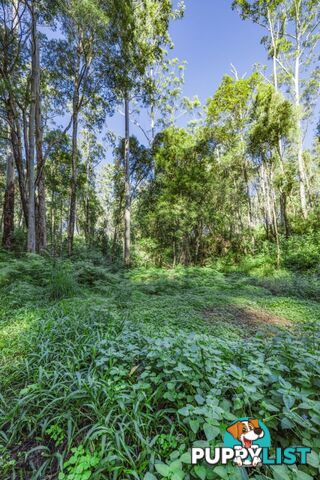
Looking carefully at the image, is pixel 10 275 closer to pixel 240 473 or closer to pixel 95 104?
pixel 240 473

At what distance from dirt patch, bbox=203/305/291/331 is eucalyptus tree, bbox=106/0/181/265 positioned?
695 centimetres

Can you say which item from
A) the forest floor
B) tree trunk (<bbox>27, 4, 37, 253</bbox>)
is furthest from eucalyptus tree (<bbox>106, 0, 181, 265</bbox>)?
the forest floor

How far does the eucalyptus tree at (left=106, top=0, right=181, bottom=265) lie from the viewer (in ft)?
31.2

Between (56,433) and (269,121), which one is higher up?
(269,121)

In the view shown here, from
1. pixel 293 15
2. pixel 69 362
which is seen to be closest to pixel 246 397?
pixel 69 362

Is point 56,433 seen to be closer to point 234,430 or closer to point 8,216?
point 234,430

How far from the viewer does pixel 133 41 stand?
1004 cm

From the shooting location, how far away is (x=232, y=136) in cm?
1270

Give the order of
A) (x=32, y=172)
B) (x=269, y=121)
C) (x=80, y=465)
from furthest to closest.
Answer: (x=269, y=121) < (x=32, y=172) < (x=80, y=465)

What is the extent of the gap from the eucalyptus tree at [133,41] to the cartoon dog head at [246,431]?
971 centimetres

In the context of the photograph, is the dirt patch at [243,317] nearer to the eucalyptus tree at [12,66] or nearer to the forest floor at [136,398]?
the forest floor at [136,398]

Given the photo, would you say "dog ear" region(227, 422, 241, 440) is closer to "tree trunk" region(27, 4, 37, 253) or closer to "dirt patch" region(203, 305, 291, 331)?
"dirt patch" region(203, 305, 291, 331)

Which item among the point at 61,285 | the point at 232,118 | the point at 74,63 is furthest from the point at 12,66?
the point at 232,118

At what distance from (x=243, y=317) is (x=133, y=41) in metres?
11.9
